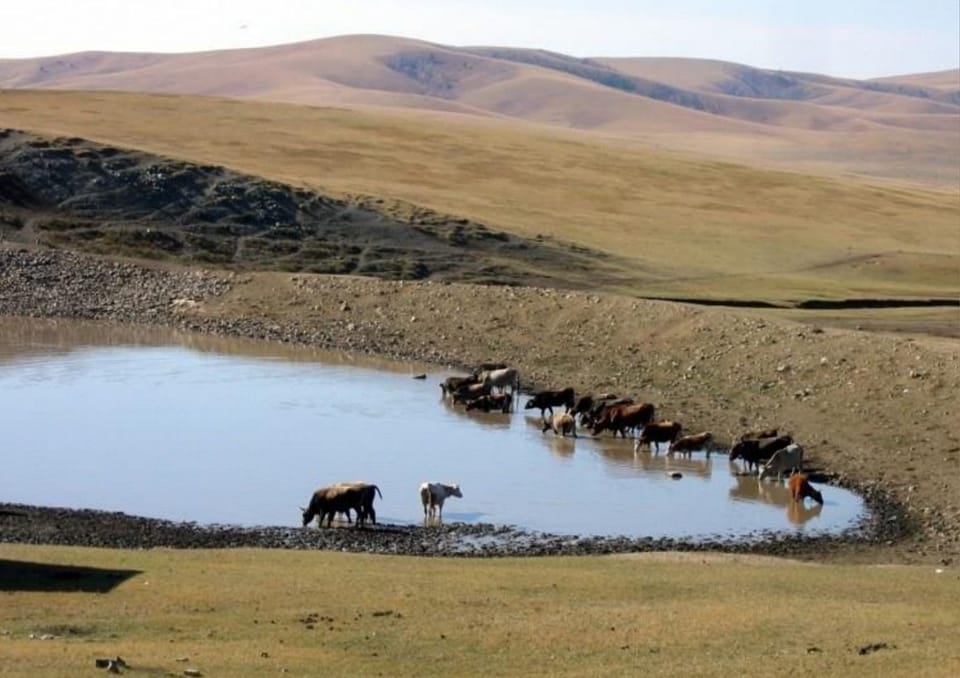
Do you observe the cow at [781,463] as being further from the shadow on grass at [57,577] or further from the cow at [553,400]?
the shadow on grass at [57,577]

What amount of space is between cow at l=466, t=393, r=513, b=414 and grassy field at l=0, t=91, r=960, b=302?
21960 millimetres

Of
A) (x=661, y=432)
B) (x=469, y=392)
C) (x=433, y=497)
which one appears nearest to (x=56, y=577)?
(x=433, y=497)

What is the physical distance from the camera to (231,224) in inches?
2881

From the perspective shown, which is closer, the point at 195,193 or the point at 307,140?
the point at 195,193

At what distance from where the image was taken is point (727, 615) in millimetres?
19656

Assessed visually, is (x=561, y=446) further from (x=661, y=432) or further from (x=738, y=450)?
(x=738, y=450)

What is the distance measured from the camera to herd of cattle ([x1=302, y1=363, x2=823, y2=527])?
92.6 feet

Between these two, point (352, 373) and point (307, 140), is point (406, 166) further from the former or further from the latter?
point (352, 373)

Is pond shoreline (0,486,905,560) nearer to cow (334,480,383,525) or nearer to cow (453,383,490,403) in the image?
cow (334,480,383,525)

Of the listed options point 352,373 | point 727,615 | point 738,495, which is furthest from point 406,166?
point 727,615

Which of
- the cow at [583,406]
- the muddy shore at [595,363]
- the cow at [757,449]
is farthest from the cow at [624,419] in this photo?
the cow at [757,449]

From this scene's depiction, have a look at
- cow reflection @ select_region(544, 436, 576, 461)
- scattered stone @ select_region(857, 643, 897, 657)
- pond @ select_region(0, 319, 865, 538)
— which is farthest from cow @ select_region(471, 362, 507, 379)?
scattered stone @ select_region(857, 643, 897, 657)

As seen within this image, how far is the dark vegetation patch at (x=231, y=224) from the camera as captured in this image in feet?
223

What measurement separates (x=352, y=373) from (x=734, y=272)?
2910cm
